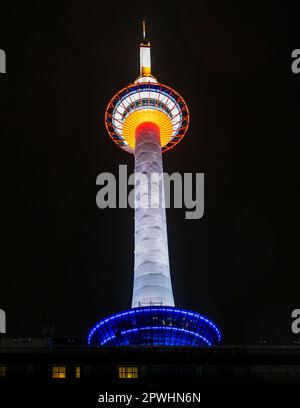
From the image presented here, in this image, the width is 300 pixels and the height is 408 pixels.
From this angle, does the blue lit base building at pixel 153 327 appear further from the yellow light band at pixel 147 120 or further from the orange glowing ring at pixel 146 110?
the orange glowing ring at pixel 146 110

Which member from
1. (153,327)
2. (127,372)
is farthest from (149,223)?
(127,372)

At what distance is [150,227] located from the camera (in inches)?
4958

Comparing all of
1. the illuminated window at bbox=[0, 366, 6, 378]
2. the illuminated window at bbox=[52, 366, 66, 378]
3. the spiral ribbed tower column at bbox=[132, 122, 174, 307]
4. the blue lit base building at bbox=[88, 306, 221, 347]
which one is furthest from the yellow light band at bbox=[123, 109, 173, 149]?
the illuminated window at bbox=[0, 366, 6, 378]

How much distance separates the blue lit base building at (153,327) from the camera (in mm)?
98688

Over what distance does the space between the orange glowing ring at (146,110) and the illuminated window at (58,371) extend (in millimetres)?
76446

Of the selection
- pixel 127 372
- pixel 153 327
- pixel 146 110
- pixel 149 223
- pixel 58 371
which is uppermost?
pixel 146 110

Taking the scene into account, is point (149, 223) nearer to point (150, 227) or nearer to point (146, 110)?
point (150, 227)

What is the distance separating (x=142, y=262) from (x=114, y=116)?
40286 millimetres

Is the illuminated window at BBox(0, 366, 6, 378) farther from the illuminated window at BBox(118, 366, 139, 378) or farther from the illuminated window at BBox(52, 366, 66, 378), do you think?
the illuminated window at BBox(118, 366, 139, 378)

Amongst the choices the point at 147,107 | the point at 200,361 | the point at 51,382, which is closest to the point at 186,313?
the point at 200,361

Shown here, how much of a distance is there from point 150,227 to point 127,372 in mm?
49925

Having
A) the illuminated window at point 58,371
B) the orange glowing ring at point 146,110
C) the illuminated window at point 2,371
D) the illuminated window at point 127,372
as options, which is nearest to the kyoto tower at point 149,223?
the orange glowing ring at point 146,110

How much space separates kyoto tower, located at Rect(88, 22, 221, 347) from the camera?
99.1 metres
